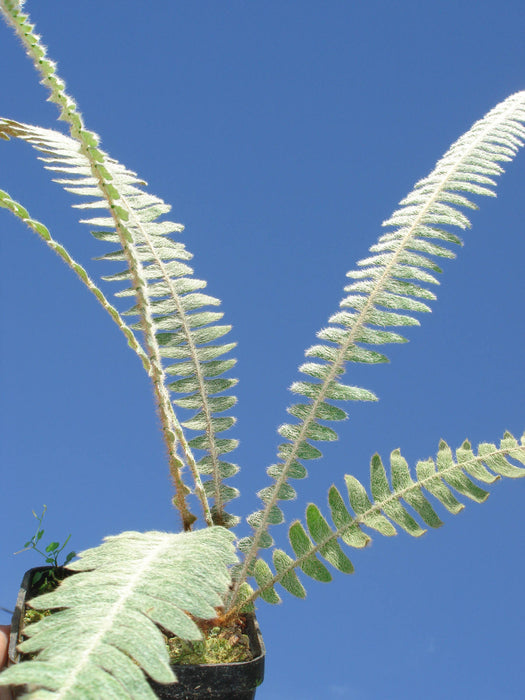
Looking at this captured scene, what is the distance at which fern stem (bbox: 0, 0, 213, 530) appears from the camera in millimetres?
1226

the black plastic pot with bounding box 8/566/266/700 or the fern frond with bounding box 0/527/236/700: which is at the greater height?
the fern frond with bounding box 0/527/236/700

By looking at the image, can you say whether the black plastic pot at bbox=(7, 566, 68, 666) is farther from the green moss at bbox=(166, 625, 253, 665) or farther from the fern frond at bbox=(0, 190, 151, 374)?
the fern frond at bbox=(0, 190, 151, 374)

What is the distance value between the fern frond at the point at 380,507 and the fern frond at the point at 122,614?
0.27 meters

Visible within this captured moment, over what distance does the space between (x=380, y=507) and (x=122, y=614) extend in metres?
0.68

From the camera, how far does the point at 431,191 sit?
1.72 metres

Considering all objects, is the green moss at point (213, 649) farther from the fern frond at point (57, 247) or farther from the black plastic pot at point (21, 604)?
the fern frond at point (57, 247)

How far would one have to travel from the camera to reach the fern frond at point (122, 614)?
0.75 m

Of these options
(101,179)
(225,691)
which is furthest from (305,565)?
(101,179)

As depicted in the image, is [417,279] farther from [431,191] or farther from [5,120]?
[5,120]

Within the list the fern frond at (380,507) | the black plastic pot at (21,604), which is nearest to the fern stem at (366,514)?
the fern frond at (380,507)

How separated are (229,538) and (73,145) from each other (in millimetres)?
965

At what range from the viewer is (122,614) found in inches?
34.3

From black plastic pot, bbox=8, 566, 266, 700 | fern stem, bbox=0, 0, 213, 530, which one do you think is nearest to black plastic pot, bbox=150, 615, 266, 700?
black plastic pot, bbox=8, 566, 266, 700

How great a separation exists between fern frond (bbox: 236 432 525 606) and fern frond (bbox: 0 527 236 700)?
0.27m
